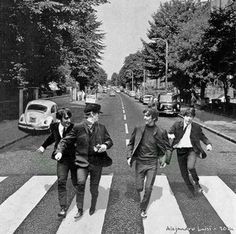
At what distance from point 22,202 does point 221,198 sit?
3.86 meters

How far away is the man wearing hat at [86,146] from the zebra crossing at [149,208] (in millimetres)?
441

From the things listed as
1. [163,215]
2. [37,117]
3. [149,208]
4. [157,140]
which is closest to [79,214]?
[149,208]

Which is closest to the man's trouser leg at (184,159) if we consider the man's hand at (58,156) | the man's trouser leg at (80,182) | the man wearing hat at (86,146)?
the man wearing hat at (86,146)

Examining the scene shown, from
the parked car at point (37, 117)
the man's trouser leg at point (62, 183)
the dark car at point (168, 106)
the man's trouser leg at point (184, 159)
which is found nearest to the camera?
the man's trouser leg at point (62, 183)

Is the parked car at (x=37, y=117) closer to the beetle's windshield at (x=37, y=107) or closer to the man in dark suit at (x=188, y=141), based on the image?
the beetle's windshield at (x=37, y=107)

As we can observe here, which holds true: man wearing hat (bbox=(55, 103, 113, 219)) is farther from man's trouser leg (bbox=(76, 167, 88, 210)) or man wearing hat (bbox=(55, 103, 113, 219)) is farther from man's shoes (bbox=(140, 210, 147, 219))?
man's shoes (bbox=(140, 210, 147, 219))

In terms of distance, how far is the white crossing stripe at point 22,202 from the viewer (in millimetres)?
5719

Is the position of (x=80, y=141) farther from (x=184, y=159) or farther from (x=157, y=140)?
(x=184, y=159)

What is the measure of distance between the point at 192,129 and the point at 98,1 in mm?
17190

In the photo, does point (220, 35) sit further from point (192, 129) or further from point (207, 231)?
point (207, 231)

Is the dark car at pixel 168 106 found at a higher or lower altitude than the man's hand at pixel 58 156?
lower

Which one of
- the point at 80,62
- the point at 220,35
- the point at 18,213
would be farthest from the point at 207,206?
the point at 80,62

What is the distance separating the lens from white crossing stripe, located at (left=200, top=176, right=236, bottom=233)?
5.84 metres

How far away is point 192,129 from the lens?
7.05 m
